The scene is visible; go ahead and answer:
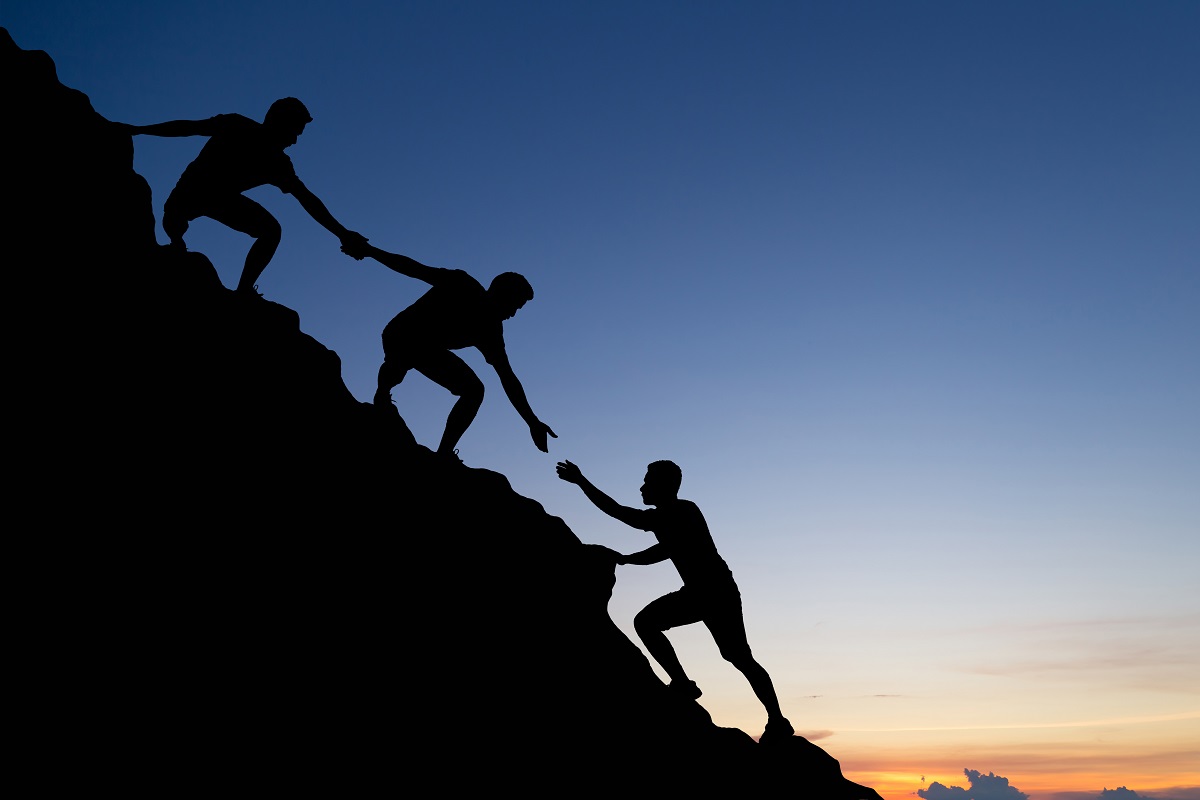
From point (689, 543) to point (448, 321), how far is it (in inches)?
147

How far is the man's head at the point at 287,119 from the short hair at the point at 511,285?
2521mm

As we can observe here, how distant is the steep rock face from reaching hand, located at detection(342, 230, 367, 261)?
0.87 meters

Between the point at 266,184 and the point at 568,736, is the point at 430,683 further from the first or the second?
the point at 266,184

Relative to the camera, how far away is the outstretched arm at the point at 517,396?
9.71 meters

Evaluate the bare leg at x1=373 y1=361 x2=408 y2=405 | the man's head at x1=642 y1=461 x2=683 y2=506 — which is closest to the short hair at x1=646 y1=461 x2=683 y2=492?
the man's head at x1=642 y1=461 x2=683 y2=506

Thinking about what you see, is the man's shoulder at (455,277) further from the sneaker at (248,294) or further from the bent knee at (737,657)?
the bent knee at (737,657)

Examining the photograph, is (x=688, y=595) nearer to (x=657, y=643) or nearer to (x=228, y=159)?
(x=657, y=643)

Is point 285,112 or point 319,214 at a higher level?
point 285,112

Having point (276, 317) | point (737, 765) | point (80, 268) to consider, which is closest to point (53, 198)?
point (80, 268)

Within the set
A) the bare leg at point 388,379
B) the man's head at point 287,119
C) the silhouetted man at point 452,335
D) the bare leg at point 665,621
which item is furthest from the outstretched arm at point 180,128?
the bare leg at point 665,621

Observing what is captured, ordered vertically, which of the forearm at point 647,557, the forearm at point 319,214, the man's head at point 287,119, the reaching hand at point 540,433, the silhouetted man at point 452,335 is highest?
the man's head at point 287,119

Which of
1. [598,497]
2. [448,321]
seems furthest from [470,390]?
[598,497]

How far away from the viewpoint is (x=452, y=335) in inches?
375

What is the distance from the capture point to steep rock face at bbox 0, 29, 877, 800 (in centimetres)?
554
